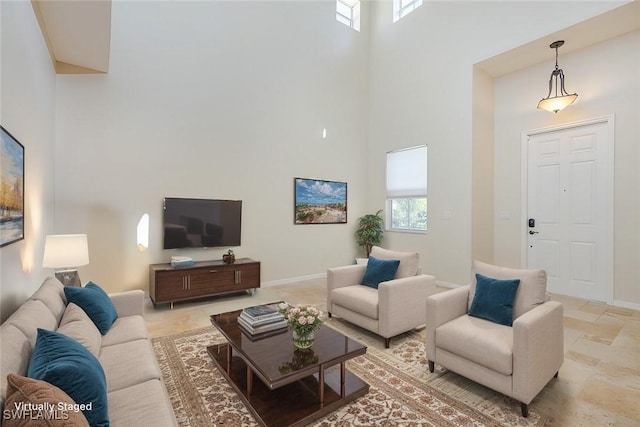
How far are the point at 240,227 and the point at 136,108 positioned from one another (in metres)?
2.16

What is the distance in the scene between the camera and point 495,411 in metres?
1.98

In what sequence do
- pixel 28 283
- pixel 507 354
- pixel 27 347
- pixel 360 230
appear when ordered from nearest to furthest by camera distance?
pixel 27 347 → pixel 507 354 → pixel 28 283 → pixel 360 230

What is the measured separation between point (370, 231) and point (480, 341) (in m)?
4.05

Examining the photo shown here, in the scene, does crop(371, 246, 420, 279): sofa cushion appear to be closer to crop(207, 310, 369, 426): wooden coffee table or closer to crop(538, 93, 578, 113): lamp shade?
crop(207, 310, 369, 426): wooden coffee table

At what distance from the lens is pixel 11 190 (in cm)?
212

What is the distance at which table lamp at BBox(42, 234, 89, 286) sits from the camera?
9.09 ft

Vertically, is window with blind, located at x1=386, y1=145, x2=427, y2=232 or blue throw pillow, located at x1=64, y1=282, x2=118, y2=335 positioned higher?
window with blind, located at x1=386, y1=145, x2=427, y2=232

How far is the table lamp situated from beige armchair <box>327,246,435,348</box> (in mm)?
2495

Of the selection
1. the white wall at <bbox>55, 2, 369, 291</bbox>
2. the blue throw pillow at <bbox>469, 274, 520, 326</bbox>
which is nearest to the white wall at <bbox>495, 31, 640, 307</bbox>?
the white wall at <bbox>55, 2, 369, 291</bbox>

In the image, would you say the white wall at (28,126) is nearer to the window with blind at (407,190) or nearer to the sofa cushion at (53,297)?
the sofa cushion at (53,297)

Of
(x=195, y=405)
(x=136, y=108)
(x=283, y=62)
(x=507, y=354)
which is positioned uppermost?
(x=283, y=62)

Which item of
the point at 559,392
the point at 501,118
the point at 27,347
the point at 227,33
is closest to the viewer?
the point at 27,347

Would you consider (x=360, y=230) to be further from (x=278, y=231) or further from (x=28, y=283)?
(x=28, y=283)

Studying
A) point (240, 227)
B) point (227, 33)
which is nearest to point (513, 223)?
point (240, 227)
